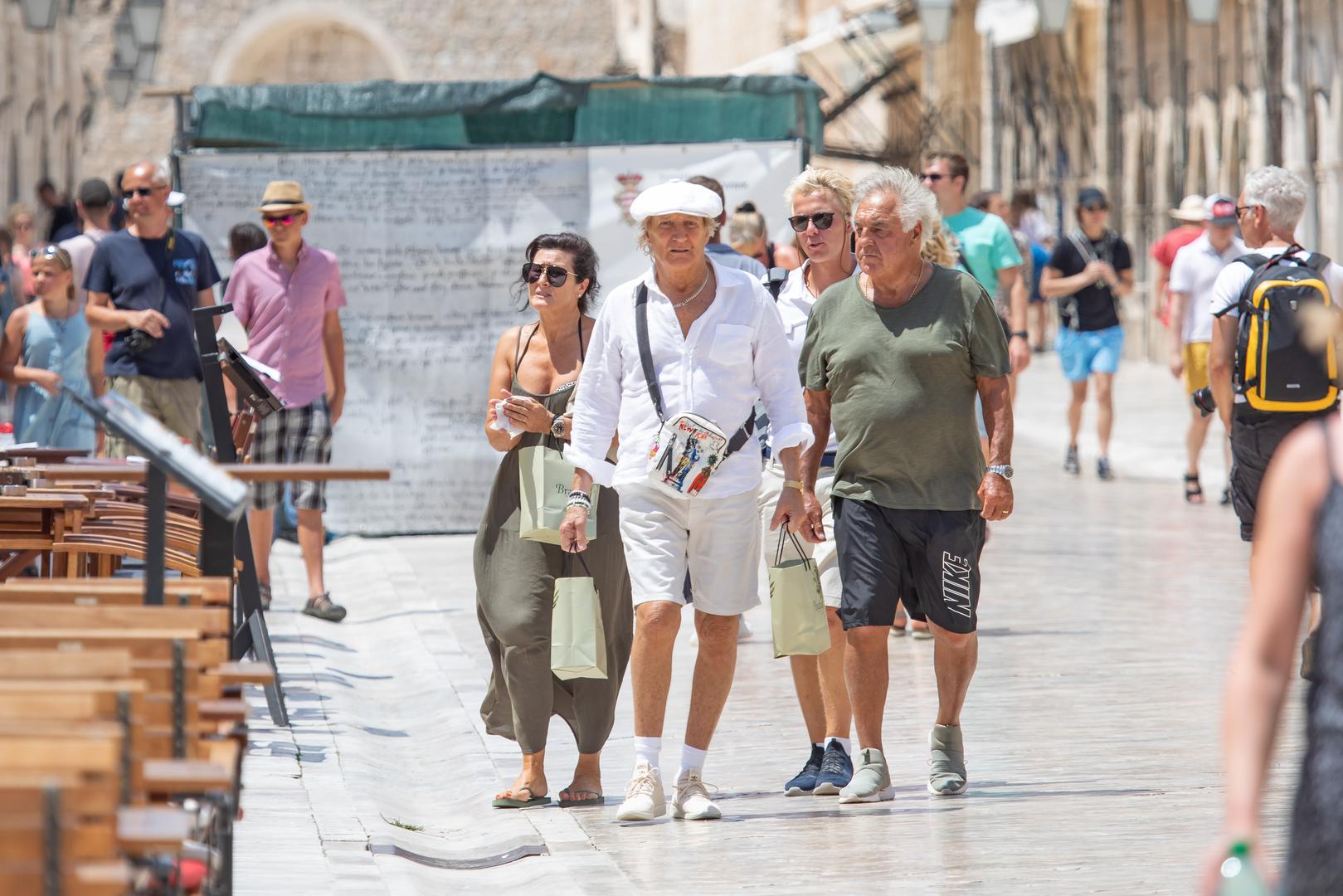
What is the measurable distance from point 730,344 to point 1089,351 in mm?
10320

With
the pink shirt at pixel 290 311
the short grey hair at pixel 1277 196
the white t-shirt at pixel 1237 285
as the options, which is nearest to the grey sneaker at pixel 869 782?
the white t-shirt at pixel 1237 285

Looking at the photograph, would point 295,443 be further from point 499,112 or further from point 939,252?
point 939,252

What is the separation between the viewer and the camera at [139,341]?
10406 millimetres

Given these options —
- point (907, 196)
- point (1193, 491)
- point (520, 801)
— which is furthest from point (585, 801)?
point (1193, 491)

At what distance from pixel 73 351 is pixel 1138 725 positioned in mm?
6198

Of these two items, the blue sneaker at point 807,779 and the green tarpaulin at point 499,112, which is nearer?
the blue sneaker at point 807,779

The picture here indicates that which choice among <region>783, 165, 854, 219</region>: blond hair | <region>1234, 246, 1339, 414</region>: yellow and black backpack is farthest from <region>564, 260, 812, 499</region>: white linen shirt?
<region>1234, 246, 1339, 414</region>: yellow and black backpack

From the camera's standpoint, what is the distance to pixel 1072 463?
1702 cm

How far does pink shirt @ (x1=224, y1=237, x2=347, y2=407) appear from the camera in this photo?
10.6 metres

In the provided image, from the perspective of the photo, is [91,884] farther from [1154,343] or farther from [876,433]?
[1154,343]

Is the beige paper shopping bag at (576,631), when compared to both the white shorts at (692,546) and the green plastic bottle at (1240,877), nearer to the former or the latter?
the white shorts at (692,546)

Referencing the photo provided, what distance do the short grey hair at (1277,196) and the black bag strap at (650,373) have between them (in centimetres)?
311

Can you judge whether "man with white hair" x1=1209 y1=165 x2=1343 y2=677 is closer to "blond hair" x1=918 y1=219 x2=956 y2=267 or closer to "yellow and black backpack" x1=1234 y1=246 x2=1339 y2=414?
"yellow and black backpack" x1=1234 y1=246 x2=1339 y2=414

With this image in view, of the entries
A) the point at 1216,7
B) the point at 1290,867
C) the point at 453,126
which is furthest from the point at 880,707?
the point at 1216,7
